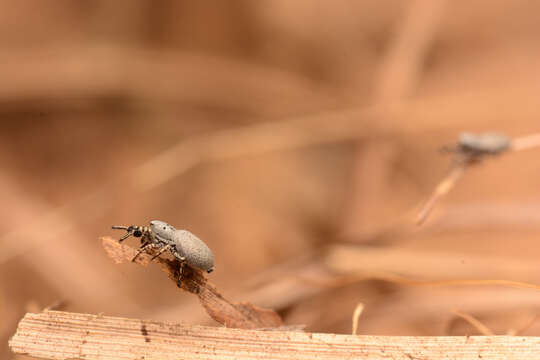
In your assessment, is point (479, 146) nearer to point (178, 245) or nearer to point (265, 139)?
point (178, 245)

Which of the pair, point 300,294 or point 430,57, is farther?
point 430,57

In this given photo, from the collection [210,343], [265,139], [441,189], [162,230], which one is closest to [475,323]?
[441,189]

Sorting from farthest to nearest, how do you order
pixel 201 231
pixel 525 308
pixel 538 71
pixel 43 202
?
pixel 538 71 → pixel 43 202 → pixel 201 231 → pixel 525 308

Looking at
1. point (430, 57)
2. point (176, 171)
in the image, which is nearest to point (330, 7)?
point (430, 57)

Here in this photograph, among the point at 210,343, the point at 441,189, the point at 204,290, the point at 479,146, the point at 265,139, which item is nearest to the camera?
the point at 210,343

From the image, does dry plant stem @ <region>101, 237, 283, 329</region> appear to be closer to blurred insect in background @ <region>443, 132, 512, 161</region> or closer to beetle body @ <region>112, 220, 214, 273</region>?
beetle body @ <region>112, 220, 214, 273</region>

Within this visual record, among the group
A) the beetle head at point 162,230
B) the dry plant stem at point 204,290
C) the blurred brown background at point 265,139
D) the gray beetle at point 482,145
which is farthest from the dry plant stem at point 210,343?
the blurred brown background at point 265,139

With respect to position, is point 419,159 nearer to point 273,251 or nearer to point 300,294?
point 273,251
